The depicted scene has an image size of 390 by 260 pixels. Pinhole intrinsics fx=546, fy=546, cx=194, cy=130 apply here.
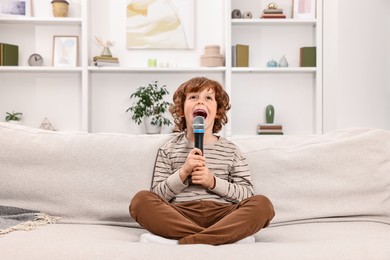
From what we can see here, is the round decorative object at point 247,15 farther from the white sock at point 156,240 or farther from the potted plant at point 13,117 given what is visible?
the white sock at point 156,240

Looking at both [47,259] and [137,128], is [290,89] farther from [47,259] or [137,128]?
[47,259]

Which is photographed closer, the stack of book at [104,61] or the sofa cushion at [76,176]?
the sofa cushion at [76,176]

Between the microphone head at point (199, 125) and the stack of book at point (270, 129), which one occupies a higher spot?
the microphone head at point (199, 125)

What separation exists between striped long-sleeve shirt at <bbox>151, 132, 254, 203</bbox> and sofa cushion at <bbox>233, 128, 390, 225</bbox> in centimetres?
8

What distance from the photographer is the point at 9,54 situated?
4.71 m

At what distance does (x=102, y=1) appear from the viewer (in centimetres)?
493

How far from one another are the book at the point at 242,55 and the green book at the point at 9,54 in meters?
1.94

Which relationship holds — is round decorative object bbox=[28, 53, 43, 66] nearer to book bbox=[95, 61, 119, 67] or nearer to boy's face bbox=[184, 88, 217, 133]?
book bbox=[95, 61, 119, 67]

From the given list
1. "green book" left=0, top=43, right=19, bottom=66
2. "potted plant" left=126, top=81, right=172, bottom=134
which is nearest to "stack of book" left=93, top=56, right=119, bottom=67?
"potted plant" left=126, top=81, right=172, bottom=134

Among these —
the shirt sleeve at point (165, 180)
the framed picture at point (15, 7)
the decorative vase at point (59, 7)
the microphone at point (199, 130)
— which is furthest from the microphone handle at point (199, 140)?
the framed picture at point (15, 7)

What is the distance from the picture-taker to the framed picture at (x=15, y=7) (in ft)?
15.7

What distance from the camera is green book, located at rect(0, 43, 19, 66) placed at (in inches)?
183

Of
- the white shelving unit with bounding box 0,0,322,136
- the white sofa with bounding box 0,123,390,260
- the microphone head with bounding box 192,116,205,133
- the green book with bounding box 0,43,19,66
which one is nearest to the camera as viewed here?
Result: the microphone head with bounding box 192,116,205,133

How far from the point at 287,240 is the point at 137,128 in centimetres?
332
